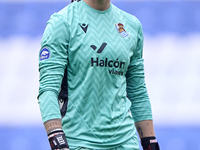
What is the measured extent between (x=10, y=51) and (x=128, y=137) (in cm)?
560

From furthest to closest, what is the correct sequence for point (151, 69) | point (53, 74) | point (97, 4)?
point (151, 69)
point (97, 4)
point (53, 74)

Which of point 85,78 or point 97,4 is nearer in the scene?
point 85,78

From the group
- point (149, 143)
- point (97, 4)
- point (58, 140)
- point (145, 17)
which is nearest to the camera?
point (58, 140)

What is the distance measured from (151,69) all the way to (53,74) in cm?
540

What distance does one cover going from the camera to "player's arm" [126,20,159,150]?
329cm

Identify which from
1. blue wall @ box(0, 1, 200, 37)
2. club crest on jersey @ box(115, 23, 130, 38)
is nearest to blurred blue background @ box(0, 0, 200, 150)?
blue wall @ box(0, 1, 200, 37)

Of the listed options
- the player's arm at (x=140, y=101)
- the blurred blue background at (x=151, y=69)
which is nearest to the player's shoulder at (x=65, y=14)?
the player's arm at (x=140, y=101)

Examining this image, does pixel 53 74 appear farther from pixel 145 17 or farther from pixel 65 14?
pixel 145 17

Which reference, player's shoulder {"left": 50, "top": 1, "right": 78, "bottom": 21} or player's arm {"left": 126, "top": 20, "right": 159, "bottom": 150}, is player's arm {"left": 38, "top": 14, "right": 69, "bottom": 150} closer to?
player's shoulder {"left": 50, "top": 1, "right": 78, "bottom": 21}

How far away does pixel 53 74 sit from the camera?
2812mm

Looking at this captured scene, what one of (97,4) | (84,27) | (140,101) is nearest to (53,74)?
(84,27)

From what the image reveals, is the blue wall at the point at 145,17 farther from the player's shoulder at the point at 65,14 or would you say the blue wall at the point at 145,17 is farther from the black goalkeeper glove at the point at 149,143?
the player's shoulder at the point at 65,14

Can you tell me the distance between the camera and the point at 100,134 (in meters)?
2.91

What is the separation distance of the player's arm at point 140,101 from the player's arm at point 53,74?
55 cm
